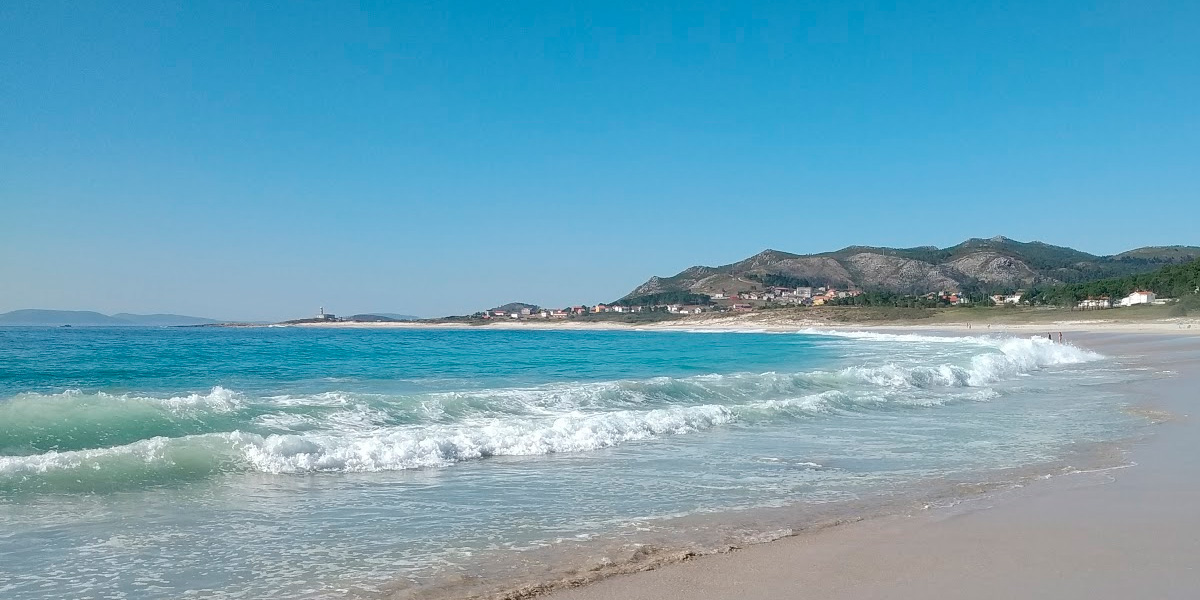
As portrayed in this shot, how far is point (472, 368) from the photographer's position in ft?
103

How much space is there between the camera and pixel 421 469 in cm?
1020

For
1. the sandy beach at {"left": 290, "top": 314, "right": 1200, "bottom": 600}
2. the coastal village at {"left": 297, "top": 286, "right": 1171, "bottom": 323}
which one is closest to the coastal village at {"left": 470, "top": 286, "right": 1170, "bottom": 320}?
the coastal village at {"left": 297, "top": 286, "right": 1171, "bottom": 323}

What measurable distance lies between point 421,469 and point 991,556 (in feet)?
22.6

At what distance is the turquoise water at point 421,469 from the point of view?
6008mm

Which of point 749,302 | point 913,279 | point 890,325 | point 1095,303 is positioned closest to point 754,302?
point 749,302

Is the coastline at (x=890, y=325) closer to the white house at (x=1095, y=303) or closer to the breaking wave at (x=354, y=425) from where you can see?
the white house at (x=1095, y=303)

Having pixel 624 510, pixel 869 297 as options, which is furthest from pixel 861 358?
pixel 869 297

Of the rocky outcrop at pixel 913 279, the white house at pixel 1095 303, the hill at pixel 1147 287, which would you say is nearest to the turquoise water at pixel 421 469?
the hill at pixel 1147 287

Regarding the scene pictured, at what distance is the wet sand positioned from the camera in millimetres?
5086

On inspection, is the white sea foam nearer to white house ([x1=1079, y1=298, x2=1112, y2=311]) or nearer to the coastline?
the coastline

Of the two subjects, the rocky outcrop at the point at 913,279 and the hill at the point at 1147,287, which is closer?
Answer: the hill at the point at 1147,287

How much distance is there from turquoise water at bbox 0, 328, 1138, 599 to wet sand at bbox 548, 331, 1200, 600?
100 centimetres

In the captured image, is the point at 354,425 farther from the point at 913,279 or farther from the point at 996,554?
the point at 913,279

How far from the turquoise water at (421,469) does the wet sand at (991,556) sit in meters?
1.00
